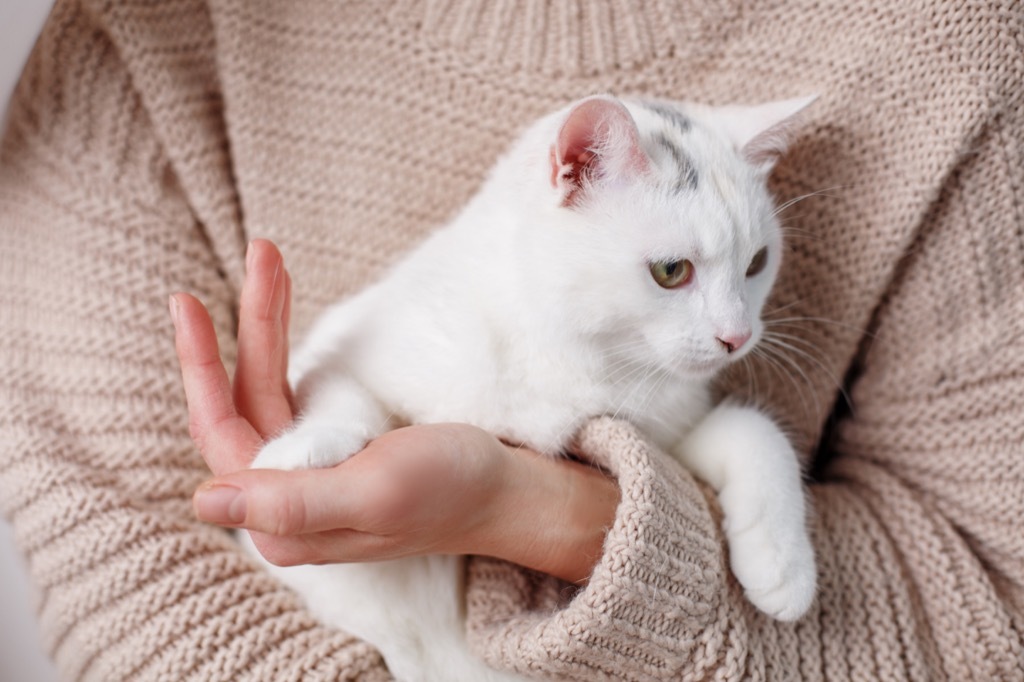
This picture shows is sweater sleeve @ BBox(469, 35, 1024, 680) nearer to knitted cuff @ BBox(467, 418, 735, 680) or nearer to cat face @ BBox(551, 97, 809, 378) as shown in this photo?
knitted cuff @ BBox(467, 418, 735, 680)

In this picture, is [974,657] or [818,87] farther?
[818,87]

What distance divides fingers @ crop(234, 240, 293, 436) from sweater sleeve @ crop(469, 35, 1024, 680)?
32 cm

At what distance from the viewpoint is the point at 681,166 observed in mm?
896

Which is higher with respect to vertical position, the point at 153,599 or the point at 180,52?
the point at 180,52

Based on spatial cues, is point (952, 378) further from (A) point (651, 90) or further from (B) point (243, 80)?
(B) point (243, 80)

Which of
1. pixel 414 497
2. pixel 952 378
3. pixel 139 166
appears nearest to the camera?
pixel 414 497

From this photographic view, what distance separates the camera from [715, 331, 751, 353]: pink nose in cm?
87

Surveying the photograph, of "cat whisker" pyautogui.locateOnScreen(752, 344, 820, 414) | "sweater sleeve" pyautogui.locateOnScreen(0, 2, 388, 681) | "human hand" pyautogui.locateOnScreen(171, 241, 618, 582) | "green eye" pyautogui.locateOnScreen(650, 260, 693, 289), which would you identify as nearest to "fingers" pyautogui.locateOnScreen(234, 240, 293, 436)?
"human hand" pyautogui.locateOnScreen(171, 241, 618, 582)

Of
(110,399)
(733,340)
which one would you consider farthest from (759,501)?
(110,399)

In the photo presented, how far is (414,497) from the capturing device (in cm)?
70

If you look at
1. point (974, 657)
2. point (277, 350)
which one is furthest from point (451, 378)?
point (974, 657)

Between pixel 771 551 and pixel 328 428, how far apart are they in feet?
1.74

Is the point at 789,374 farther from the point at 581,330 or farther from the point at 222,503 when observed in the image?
the point at 222,503

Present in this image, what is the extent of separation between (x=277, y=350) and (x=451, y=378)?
0.68 ft
